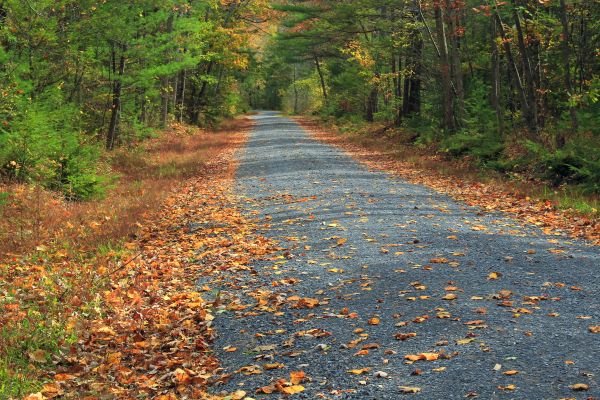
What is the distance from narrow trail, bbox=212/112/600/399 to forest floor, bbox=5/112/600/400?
2 centimetres

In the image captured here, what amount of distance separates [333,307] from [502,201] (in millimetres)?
6571

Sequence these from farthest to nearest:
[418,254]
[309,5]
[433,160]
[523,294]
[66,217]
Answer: [309,5]
[433,160]
[66,217]
[418,254]
[523,294]

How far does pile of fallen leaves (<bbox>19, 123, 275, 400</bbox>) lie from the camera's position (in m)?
4.62

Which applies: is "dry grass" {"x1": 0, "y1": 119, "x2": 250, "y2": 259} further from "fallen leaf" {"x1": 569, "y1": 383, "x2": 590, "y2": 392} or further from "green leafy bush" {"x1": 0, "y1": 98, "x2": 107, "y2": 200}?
"fallen leaf" {"x1": 569, "y1": 383, "x2": 590, "y2": 392}

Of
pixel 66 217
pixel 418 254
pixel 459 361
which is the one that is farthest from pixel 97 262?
pixel 459 361

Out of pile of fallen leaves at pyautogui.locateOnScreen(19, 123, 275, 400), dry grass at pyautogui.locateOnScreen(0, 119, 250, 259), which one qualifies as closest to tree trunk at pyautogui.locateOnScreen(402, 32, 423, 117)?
dry grass at pyautogui.locateOnScreen(0, 119, 250, 259)

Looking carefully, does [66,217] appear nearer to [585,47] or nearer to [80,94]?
[80,94]

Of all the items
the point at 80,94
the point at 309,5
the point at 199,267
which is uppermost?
the point at 309,5

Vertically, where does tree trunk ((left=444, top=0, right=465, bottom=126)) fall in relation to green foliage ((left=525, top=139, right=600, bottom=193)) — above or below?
above

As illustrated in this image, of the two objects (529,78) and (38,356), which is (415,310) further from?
(529,78)

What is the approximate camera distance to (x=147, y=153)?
20.2 metres

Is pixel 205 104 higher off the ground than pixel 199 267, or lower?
higher

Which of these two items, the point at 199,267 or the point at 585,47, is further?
the point at 585,47

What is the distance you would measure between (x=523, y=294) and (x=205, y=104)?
33.7 meters
